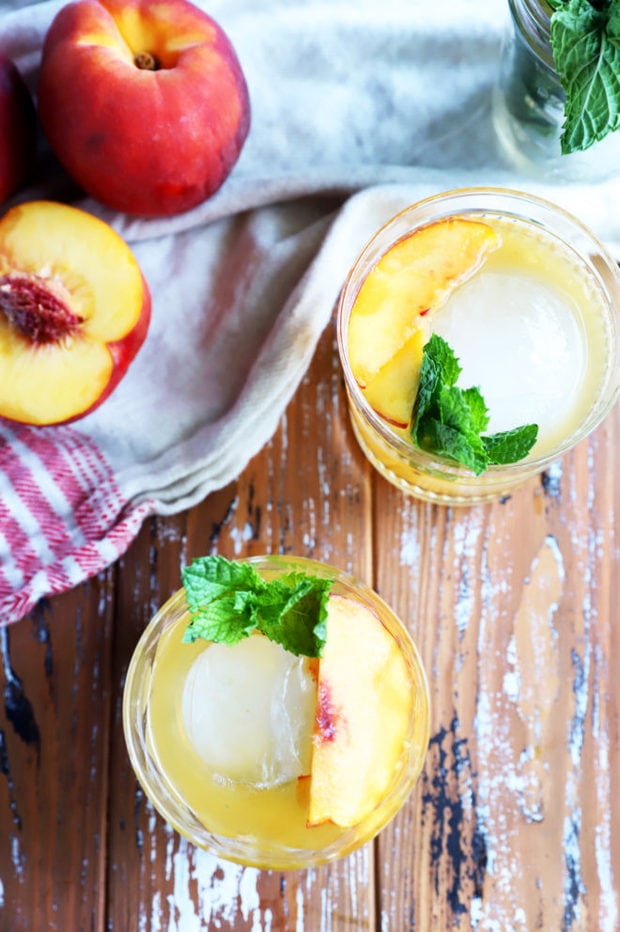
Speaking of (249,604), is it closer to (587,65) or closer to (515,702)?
(515,702)

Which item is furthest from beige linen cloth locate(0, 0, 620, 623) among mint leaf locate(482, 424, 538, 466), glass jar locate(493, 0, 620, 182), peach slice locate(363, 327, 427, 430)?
mint leaf locate(482, 424, 538, 466)

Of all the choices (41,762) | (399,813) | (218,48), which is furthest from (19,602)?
(218,48)

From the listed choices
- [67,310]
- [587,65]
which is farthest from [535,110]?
[67,310]

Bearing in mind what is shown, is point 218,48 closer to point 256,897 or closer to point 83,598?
point 83,598

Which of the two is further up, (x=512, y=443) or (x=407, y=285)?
(x=407, y=285)

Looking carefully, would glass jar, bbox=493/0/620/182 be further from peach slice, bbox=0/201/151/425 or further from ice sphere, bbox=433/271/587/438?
peach slice, bbox=0/201/151/425

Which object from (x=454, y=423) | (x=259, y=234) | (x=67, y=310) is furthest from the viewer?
(x=259, y=234)

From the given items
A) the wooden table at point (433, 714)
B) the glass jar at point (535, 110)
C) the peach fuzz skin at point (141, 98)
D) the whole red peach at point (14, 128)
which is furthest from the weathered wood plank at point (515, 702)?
the whole red peach at point (14, 128)
